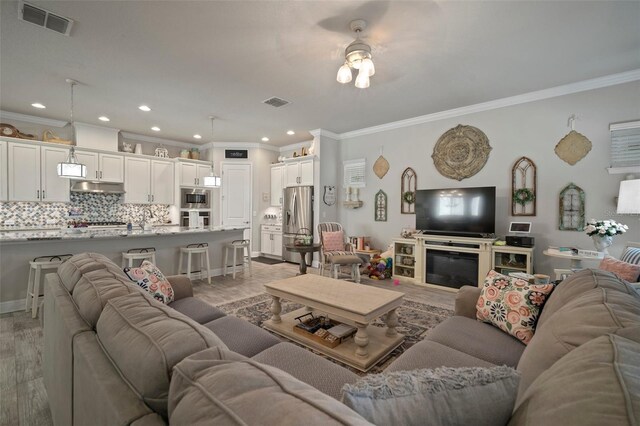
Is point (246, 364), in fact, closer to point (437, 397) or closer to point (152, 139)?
point (437, 397)

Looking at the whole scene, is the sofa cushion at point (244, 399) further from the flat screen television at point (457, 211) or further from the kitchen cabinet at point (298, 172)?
the kitchen cabinet at point (298, 172)

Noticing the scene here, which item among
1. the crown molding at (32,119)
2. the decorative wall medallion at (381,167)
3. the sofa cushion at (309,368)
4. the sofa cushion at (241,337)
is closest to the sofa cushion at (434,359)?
the sofa cushion at (309,368)

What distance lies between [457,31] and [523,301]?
240 cm

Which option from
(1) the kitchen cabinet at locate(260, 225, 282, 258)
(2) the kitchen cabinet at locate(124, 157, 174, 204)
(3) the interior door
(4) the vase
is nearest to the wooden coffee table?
(4) the vase

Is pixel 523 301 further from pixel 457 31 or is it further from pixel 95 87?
pixel 95 87

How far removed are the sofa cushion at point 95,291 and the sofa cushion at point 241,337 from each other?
0.70 metres

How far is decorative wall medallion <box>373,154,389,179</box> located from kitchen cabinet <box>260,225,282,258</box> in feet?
9.02

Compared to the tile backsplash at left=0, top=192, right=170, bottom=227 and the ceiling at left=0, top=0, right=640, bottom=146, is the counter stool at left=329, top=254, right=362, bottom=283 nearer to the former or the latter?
the ceiling at left=0, top=0, right=640, bottom=146

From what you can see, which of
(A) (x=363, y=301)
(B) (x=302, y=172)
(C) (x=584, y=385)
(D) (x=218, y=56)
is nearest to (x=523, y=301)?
(A) (x=363, y=301)

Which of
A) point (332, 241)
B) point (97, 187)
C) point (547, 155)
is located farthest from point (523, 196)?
point (97, 187)

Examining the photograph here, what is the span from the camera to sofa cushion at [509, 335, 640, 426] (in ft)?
1.60

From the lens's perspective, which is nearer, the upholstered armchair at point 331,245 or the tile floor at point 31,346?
the tile floor at point 31,346

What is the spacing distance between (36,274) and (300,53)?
3840 mm

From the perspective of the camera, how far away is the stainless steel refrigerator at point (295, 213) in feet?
19.8
